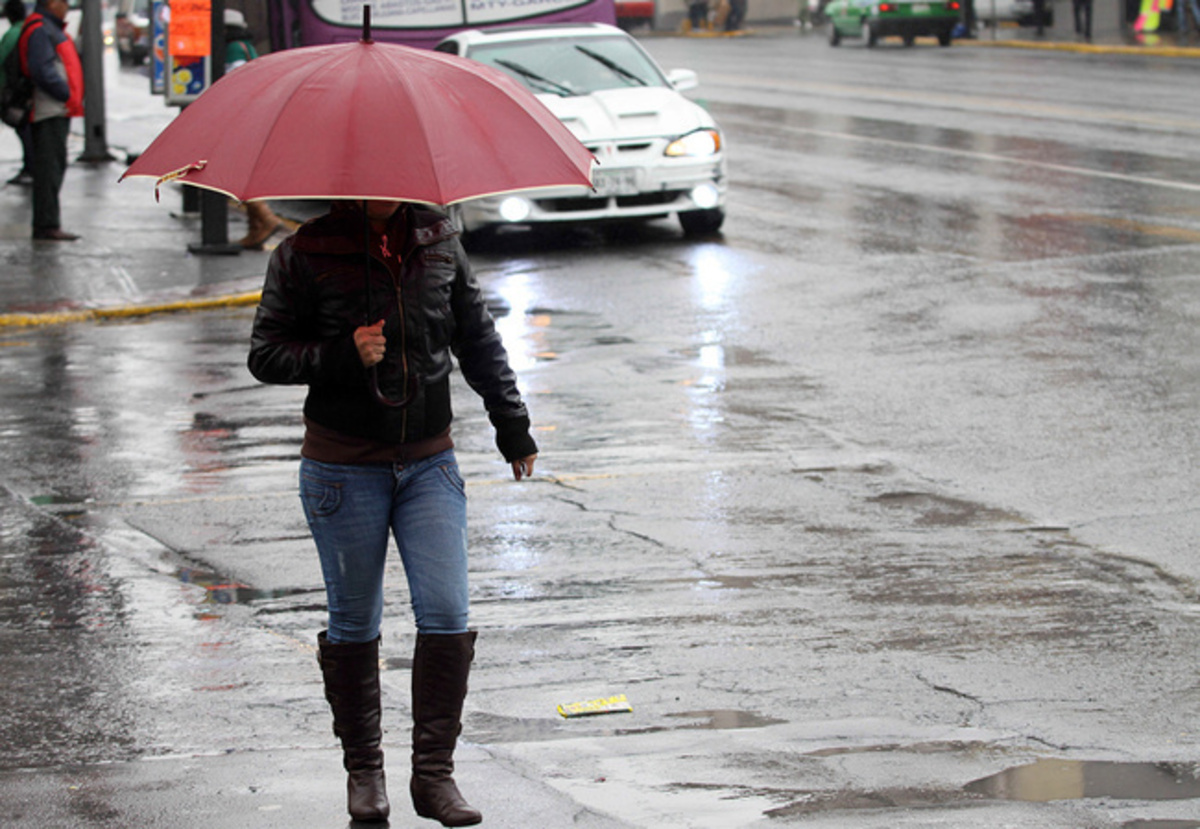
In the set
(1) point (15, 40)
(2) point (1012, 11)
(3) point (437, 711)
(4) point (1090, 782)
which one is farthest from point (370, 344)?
(2) point (1012, 11)

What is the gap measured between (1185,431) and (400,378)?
5.38m

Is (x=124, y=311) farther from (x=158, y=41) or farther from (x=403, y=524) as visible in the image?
(x=403, y=524)

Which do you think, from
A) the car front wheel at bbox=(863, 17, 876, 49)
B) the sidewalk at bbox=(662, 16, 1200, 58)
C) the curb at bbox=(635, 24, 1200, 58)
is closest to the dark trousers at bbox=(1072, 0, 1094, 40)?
the sidewalk at bbox=(662, 16, 1200, 58)

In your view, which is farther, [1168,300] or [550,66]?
[550,66]

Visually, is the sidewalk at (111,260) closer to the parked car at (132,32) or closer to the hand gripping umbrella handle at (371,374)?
the hand gripping umbrella handle at (371,374)

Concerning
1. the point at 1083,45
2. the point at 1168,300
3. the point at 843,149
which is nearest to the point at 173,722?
the point at 1168,300

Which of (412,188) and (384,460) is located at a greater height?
(412,188)

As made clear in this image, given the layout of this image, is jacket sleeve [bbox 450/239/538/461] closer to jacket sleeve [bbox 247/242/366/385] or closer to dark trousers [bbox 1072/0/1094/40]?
jacket sleeve [bbox 247/242/366/385]

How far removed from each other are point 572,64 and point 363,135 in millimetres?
12174

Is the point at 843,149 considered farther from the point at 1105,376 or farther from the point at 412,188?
the point at 412,188

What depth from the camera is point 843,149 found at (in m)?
21.3

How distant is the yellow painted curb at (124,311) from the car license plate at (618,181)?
3.14m

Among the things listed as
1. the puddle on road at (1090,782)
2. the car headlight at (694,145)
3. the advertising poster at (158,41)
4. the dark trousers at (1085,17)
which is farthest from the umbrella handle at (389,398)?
the dark trousers at (1085,17)

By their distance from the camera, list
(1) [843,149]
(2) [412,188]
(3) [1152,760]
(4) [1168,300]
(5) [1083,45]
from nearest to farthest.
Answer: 1. (2) [412,188]
2. (3) [1152,760]
3. (4) [1168,300]
4. (1) [843,149]
5. (5) [1083,45]
